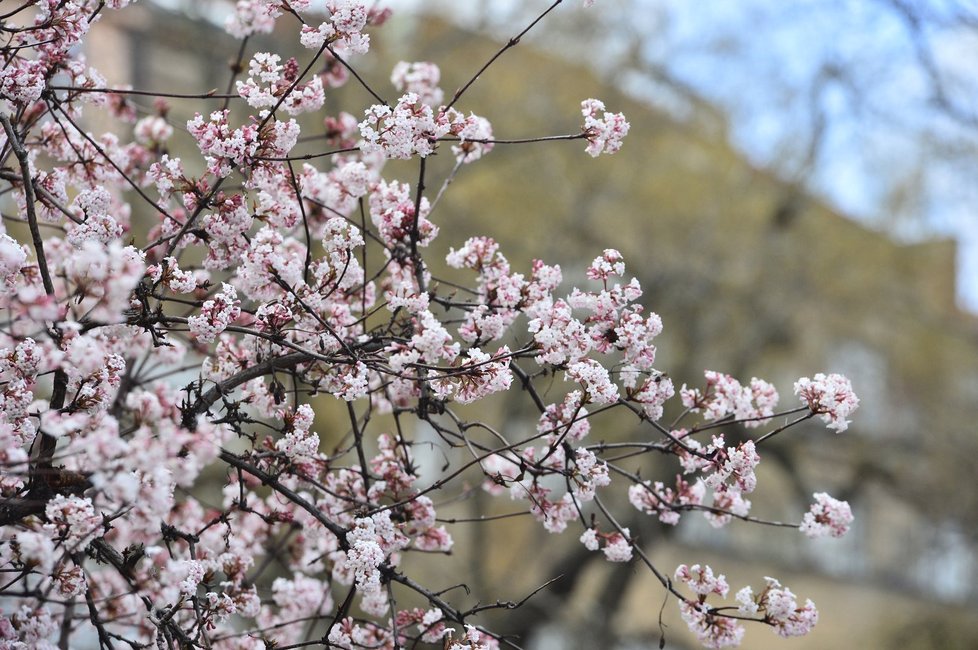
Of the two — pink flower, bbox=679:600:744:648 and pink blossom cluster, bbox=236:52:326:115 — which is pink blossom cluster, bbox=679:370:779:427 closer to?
pink flower, bbox=679:600:744:648

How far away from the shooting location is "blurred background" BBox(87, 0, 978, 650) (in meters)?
10.6

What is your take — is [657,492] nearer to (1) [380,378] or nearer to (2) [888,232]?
(1) [380,378]

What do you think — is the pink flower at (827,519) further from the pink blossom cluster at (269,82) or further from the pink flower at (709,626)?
the pink blossom cluster at (269,82)

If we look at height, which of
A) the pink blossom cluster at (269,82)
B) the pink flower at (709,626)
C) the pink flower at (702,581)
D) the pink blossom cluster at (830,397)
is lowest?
the pink flower at (709,626)

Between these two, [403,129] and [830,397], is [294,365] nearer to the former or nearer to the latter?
[403,129]

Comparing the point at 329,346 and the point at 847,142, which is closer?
the point at 329,346

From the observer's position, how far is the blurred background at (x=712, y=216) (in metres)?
10.6

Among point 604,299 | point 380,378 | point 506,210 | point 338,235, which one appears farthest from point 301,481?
point 506,210

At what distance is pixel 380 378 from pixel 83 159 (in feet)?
3.95

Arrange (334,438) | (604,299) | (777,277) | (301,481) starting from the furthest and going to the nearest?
1. (777,277)
2. (334,438)
3. (301,481)
4. (604,299)

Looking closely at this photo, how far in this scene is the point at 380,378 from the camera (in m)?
3.39

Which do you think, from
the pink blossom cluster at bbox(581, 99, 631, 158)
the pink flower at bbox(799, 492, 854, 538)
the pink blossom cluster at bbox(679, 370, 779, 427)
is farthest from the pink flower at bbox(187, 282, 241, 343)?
the pink flower at bbox(799, 492, 854, 538)

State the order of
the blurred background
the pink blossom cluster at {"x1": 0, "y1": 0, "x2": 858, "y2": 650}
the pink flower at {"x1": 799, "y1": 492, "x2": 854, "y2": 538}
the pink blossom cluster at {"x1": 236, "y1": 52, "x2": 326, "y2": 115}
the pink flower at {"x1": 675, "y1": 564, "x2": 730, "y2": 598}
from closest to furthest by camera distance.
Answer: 1. the pink blossom cluster at {"x1": 0, "y1": 0, "x2": 858, "y2": 650}
2. the pink blossom cluster at {"x1": 236, "y1": 52, "x2": 326, "y2": 115}
3. the pink flower at {"x1": 675, "y1": 564, "x2": 730, "y2": 598}
4. the pink flower at {"x1": 799, "y1": 492, "x2": 854, "y2": 538}
5. the blurred background

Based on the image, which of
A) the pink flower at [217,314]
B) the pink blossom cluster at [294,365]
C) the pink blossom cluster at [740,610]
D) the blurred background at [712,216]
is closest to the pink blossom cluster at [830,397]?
the pink blossom cluster at [294,365]
